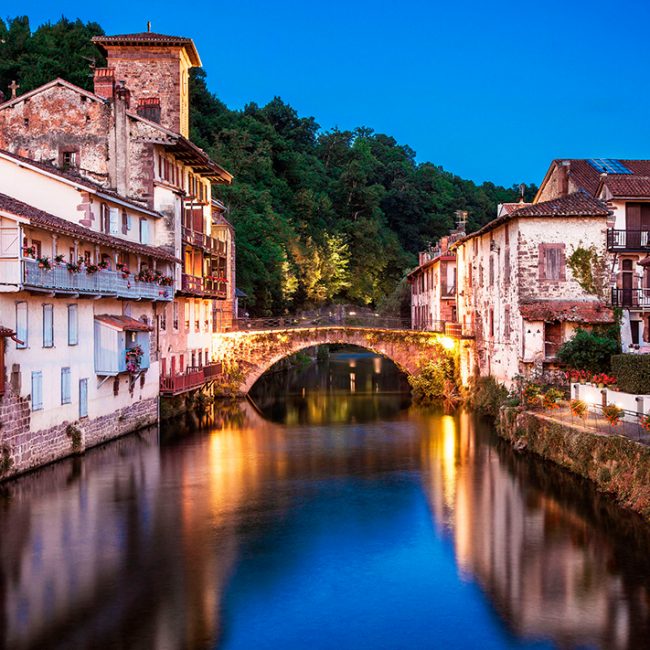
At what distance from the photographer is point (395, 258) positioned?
127125 mm

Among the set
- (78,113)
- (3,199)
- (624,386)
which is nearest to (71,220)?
(3,199)

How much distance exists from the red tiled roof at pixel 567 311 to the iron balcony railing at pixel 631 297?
102 centimetres

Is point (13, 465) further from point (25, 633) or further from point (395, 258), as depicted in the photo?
point (395, 258)

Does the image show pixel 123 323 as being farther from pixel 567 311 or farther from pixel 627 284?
pixel 627 284

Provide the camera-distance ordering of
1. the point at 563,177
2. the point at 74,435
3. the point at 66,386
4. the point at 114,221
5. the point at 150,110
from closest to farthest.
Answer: the point at 66,386
the point at 74,435
the point at 114,221
the point at 150,110
the point at 563,177

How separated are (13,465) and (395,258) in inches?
3903

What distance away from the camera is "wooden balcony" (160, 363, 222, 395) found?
→ 48594mm

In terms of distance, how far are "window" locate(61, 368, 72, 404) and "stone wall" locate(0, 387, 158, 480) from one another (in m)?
0.94

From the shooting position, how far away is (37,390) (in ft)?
107

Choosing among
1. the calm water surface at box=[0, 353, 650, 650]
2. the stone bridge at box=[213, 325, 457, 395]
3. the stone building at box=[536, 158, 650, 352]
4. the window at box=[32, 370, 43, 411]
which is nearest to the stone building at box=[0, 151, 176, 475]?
the window at box=[32, 370, 43, 411]

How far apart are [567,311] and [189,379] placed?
20852mm

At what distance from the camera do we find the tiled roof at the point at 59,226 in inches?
1214

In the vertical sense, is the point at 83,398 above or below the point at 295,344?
below

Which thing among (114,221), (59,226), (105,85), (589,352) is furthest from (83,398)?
(589,352)
